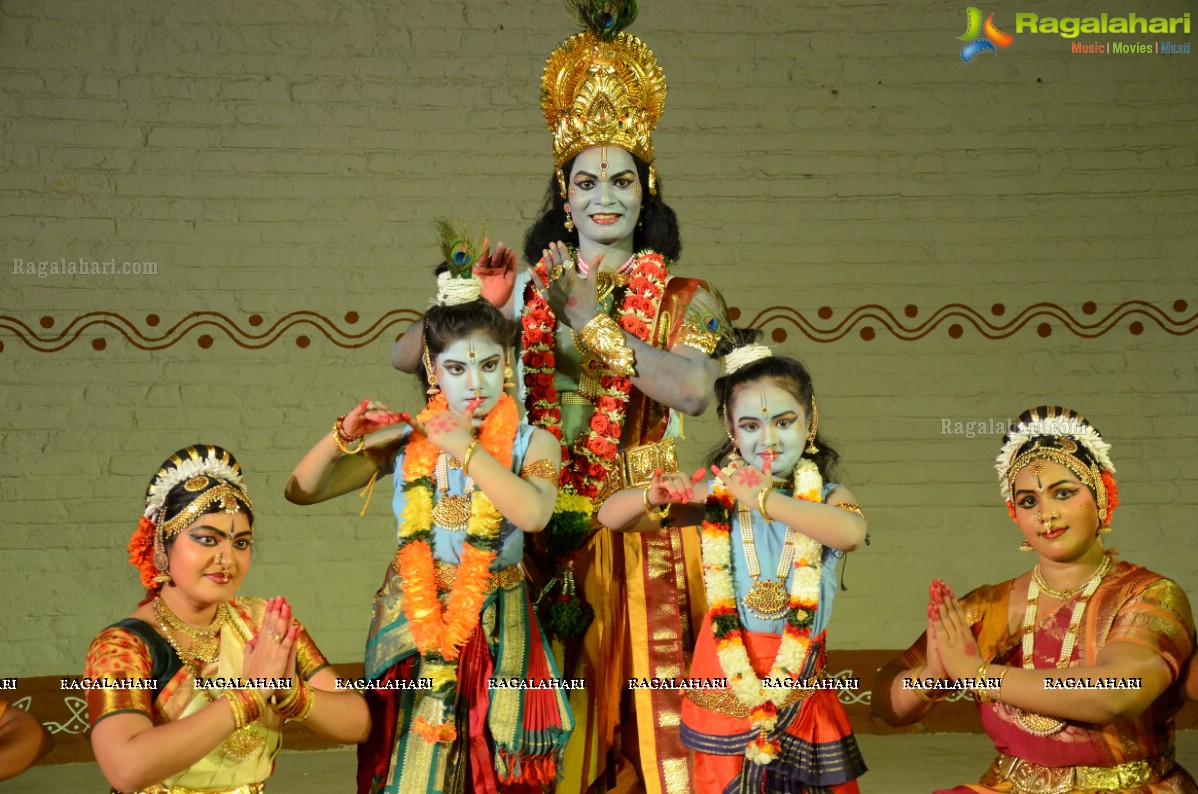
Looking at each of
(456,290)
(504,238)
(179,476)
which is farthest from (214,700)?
(504,238)

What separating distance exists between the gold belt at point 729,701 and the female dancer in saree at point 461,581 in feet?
0.98

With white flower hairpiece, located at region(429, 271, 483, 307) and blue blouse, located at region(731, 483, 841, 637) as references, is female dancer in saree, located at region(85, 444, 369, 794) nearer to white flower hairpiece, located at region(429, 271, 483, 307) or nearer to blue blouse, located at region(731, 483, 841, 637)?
white flower hairpiece, located at region(429, 271, 483, 307)

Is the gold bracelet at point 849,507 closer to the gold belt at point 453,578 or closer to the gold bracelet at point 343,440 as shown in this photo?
the gold belt at point 453,578

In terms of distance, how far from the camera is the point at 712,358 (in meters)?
3.51

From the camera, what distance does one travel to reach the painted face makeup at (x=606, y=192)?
3541 millimetres

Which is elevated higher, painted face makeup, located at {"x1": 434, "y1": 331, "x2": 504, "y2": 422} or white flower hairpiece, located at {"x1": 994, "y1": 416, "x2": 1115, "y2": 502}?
painted face makeup, located at {"x1": 434, "y1": 331, "x2": 504, "y2": 422}

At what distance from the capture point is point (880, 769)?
5027 mm

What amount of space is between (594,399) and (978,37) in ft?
11.2

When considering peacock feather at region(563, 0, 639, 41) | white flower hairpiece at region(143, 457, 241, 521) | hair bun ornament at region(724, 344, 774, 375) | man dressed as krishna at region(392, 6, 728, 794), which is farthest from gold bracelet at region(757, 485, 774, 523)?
peacock feather at region(563, 0, 639, 41)

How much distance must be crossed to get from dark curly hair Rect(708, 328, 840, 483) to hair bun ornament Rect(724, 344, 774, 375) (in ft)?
0.04

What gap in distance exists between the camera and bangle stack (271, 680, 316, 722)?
2.74 meters

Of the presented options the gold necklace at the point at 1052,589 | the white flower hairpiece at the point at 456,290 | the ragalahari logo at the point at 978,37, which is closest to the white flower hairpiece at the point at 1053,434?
the gold necklace at the point at 1052,589

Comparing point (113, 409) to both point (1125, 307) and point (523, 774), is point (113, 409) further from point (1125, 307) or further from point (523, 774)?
point (1125, 307)

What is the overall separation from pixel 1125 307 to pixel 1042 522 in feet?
10.6
